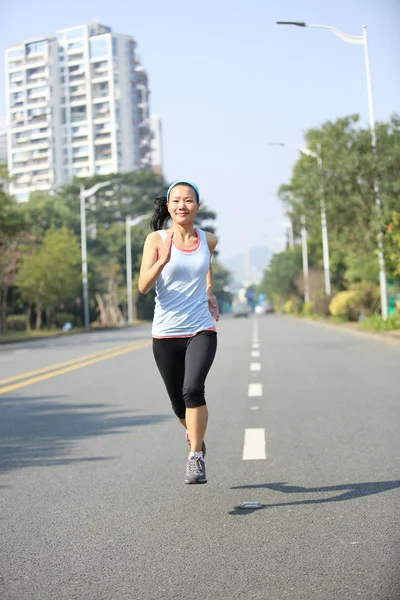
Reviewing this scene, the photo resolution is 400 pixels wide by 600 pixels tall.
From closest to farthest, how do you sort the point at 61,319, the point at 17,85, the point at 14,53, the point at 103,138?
the point at 14,53
the point at 17,85
the point at 103,138
the point at 61,319

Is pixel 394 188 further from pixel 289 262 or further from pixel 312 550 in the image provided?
pixel 289 262

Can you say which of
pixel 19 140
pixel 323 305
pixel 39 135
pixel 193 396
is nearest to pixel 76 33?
pixel 193 396

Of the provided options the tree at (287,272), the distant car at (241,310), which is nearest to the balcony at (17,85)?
the distant car at (241,310)

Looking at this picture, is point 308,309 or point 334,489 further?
point 308,309

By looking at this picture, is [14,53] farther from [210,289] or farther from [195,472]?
[195,472]

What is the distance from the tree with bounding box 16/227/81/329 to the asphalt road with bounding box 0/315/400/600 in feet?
122

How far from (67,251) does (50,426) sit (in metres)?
43.1

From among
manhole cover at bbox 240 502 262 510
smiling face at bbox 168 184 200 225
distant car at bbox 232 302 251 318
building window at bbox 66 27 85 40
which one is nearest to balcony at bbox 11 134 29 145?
building window at bbox 66 27 85 40

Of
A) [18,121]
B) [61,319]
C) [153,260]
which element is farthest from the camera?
[61,319]

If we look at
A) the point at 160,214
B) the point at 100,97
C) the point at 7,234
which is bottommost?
the point at 160,214

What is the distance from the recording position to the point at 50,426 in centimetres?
981

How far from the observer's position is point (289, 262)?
91875mm

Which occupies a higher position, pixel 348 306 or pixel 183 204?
pixel 183 204

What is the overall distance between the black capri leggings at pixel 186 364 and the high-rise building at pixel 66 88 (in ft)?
7.80
